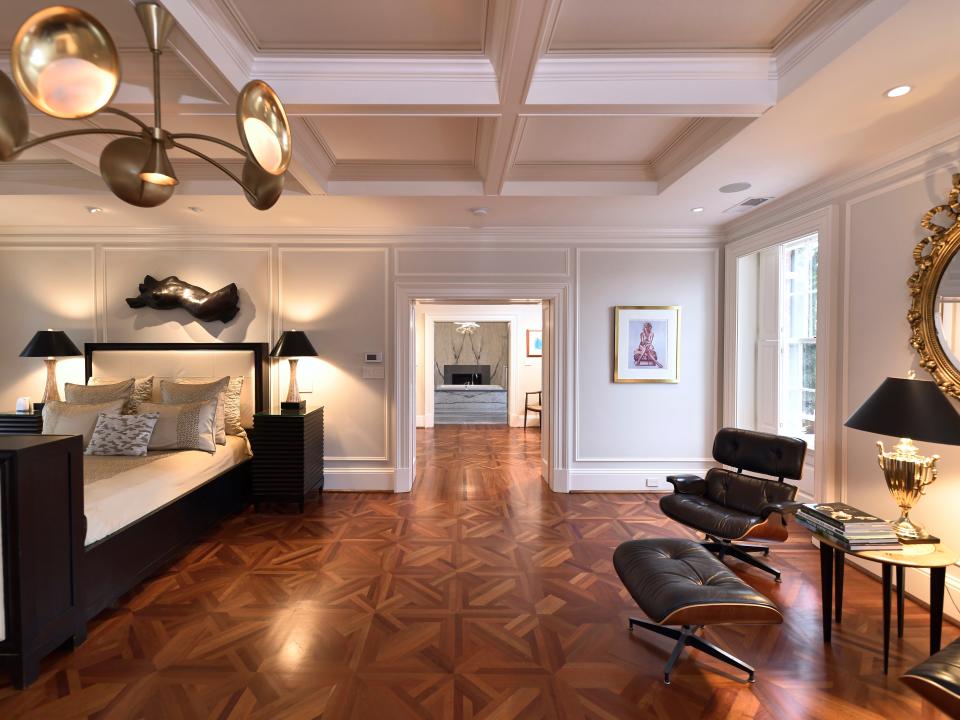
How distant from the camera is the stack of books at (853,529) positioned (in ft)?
6.95

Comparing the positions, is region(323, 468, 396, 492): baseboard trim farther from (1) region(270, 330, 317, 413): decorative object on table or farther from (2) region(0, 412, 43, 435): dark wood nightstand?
(2) region(0, 412, 43, 435): dark wood nightstand

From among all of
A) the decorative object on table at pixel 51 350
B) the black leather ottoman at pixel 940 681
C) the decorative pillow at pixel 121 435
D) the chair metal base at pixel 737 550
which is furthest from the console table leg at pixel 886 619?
the decorative object on table at pixel 51 350

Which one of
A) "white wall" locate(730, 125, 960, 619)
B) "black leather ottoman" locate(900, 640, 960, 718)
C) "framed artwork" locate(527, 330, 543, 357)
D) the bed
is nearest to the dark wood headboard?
the bed

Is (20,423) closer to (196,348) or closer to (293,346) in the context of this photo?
(196,348)

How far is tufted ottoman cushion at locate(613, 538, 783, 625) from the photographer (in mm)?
1875

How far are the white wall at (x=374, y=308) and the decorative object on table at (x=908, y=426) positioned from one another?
2.45m

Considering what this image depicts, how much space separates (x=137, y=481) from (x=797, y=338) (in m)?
5.05

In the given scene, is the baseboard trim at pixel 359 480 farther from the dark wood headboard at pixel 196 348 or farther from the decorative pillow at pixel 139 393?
the decorative pillow at pixel 139 393

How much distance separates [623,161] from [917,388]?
2.29 metres

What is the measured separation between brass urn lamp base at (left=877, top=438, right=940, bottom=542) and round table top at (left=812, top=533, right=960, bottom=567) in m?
0.06

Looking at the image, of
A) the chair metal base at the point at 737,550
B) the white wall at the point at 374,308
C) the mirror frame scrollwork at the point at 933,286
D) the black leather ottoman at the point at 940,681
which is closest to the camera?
the black leather ottoman at the point at 940,681

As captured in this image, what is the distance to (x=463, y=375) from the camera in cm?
1261

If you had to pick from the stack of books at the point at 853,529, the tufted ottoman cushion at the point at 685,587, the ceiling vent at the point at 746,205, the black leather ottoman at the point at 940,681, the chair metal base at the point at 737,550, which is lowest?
the chair metal base at the point at 737,550

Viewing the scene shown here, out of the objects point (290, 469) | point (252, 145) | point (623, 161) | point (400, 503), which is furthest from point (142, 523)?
point (623, 161)
